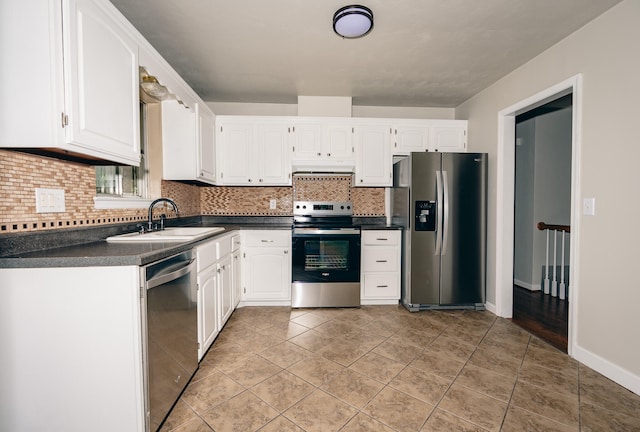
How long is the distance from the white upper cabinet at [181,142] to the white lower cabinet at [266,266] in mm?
914

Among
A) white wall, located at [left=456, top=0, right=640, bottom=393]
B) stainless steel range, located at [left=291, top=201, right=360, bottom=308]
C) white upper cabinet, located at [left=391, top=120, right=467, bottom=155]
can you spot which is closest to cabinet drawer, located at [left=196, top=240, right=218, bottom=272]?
stainless steel range, located at [left=291, top=201, right=360, bottom=308]

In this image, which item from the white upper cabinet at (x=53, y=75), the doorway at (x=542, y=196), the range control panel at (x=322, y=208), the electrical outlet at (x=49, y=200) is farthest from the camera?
the doorway at (x=542, y=196)

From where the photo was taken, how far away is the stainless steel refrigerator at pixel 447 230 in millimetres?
3047

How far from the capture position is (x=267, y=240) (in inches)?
124

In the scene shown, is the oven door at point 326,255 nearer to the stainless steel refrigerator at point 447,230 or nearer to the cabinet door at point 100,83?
the stainless steel refrigerator at point 447,230

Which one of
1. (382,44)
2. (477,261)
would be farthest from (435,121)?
(477,261)

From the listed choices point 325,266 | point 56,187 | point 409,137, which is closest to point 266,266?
point 325,266

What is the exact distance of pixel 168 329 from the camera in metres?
1.46

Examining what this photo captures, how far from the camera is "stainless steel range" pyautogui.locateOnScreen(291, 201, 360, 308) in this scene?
3.07 meters

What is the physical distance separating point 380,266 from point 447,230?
84cm

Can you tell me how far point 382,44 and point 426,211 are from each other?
170 centimetres

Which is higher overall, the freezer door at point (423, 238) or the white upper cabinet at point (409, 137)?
the white upper cabinet at point (409, 137)

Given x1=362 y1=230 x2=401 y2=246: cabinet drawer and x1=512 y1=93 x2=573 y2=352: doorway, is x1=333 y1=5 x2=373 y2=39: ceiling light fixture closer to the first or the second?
x1=362 y1=230 x2=401 y2=246: cabinet drawer

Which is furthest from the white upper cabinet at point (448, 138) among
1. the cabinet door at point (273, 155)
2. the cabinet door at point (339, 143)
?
the cabinet door at point (273, 155)
